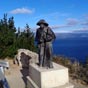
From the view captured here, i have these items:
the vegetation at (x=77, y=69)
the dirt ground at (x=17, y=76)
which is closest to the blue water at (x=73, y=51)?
the vegetation at (x=77, y=69)

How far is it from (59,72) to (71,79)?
3461mm

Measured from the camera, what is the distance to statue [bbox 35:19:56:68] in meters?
9.46

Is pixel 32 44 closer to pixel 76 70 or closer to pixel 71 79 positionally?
pixel 76 70

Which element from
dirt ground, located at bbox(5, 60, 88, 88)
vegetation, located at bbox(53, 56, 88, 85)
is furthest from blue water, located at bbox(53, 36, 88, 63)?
dirt ground, located at bbox(5, 60, 88, 88)

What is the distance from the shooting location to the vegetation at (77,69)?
12.7m

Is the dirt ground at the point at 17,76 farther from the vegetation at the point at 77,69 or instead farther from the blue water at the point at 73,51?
the blue water at the point at 73,51

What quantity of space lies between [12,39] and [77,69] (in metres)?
4.91

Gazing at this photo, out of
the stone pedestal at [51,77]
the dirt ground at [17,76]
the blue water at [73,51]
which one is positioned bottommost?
the blue water at [73,51]

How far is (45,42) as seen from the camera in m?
9.56

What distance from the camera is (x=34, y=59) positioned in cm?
1357

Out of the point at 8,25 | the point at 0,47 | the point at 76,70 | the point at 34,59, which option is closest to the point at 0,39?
the point at 0,47

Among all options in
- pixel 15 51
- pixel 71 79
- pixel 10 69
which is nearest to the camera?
pixel 71 79

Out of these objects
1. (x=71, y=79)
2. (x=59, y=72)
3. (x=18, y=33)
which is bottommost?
(x=71, y=79)

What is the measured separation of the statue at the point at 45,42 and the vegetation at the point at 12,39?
22.8ft
